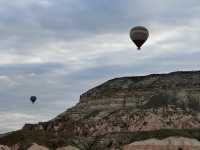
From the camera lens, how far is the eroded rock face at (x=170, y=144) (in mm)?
115000

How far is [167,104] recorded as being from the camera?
154 metres

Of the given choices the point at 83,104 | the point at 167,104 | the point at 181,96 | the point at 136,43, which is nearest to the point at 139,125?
the point at 167,104

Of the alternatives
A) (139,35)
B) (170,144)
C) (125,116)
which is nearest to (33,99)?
(125,116)

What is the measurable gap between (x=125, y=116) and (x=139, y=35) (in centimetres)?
5461

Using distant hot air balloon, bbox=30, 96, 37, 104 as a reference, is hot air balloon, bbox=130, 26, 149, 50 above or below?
above

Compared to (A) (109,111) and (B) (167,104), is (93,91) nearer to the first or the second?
(A) (109,111)

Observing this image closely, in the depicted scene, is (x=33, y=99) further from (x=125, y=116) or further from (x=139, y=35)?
(x=139, y=35)

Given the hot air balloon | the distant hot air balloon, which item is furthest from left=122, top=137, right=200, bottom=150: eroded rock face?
the distant hot air balloon

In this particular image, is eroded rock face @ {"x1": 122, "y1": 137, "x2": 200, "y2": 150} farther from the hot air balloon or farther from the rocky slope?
the hot air balloon

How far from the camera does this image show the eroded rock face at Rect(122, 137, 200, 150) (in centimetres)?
11500

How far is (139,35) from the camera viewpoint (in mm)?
101125

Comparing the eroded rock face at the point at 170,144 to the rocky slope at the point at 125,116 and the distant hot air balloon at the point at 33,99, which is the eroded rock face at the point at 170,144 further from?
the distant hot air balloon at the point at 33,99

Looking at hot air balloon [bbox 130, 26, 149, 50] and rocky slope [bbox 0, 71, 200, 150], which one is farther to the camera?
rocky slope [bbox 0, 71, 200, 150]

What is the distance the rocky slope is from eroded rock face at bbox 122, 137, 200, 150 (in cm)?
174
